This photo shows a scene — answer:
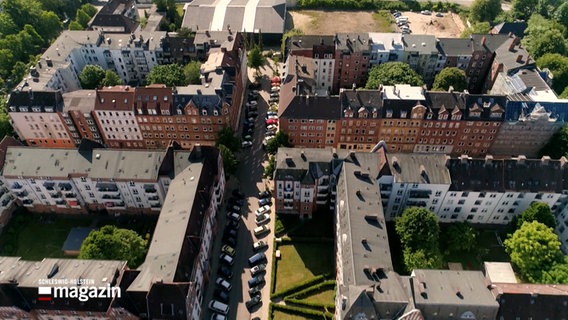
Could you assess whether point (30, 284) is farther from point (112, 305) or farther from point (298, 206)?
point (298, 206)

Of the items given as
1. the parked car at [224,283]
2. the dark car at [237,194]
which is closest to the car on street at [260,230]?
Answer: the dark car at [237,194]

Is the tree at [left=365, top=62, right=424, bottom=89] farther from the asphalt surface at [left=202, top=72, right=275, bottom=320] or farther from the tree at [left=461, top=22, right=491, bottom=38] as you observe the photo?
the tree at [left=461, top=22, right=491, bottom=38]

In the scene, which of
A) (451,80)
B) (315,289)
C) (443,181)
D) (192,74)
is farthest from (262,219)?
(451,80)

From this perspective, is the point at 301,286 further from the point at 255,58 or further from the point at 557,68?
the point at 557,68

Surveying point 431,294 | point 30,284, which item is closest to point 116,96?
point 30,284

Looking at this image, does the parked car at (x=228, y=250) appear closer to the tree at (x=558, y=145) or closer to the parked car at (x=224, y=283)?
the parked car at (x=224, y=283)

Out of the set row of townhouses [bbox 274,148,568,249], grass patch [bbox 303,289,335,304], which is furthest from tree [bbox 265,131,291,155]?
grass patch [bbox 303,289,335,304]
